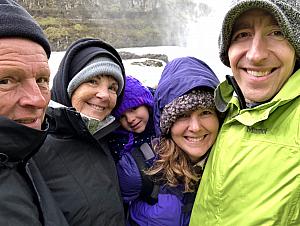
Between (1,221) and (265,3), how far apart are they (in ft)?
4.14

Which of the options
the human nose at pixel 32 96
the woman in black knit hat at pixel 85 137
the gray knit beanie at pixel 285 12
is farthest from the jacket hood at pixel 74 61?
the gray knit beanie at pixel 285 12

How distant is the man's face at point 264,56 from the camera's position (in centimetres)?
147

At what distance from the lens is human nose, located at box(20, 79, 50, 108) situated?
4.31 feet

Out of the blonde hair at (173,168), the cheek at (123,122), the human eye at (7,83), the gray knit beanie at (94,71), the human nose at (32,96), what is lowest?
the blonde hair at (173,168)

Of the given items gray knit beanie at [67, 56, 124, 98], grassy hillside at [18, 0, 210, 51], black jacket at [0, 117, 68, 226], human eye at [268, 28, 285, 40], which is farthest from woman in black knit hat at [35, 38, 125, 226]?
grassy hillside at [18, 0, 210, 51]

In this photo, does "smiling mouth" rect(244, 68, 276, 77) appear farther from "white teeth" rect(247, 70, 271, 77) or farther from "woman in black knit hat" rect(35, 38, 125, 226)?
"woman in black knit hat" rect(35, 38, 125, 226)

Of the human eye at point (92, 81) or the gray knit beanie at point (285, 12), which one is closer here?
the gray knit beanie at point (285, 12)

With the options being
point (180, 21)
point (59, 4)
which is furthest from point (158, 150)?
point (180, 21)

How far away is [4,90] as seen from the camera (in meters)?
1.28

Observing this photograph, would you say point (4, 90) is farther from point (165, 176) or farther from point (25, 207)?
point (165, 176)

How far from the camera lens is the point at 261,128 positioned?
1455 millimetres

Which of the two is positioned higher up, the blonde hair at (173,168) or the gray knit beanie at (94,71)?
the gray knit beanie at (94,71)

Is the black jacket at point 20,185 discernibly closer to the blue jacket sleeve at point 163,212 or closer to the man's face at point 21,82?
the man's face at point 21,82

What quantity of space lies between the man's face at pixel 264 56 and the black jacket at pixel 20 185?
897mm
